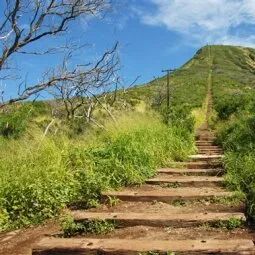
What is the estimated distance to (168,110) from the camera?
1848cm

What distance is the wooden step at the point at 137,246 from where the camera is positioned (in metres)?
4.54

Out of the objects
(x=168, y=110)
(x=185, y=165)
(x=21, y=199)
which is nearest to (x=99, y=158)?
(x=21, y=199)

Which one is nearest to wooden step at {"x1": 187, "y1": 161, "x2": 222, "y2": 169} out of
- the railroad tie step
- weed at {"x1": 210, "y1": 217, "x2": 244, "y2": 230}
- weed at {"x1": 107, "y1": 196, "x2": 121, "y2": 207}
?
the railroad tie step

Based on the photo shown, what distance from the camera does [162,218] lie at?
5691mm

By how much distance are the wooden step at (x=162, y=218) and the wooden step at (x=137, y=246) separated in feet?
2.39

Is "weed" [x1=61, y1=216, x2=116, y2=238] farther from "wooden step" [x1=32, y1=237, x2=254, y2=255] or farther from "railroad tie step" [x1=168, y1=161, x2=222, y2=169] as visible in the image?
"railroad tie step" [x1=168, y1=161, x2=222, y2=169]

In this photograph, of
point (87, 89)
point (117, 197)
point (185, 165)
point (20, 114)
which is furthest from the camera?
point (20, 114)

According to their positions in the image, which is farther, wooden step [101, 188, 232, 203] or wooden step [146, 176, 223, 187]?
wooden step [146, 176, 223, 187]

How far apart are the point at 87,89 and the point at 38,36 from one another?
2598 millimetres

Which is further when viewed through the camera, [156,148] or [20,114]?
[20,114]

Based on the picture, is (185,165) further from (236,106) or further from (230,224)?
(236,106)

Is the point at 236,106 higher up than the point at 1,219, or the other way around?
the point at 236,106

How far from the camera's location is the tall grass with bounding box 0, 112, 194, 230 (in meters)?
6.77

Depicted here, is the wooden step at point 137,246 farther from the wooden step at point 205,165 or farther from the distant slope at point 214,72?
the distant slope at point 214,72
